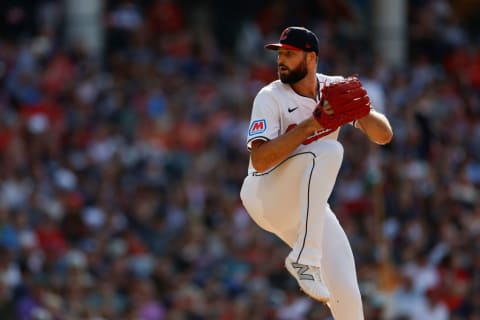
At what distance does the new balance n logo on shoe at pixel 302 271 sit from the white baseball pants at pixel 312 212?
3 cm

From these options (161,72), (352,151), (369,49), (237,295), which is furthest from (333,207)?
(369,49)

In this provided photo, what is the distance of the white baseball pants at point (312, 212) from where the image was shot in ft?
23.1

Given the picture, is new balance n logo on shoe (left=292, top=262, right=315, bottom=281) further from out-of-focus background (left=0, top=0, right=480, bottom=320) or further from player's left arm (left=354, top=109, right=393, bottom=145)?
out-of-focus background (left=0, top=0, right=480, bottom=320)

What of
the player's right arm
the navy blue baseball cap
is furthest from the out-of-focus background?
the player's right arm

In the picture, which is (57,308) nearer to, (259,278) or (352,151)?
(259,278)

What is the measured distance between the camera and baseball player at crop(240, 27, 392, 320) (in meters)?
6.90

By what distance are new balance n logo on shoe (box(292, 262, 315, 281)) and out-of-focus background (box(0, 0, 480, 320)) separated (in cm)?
528

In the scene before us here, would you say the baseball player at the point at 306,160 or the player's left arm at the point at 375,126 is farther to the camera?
the player's left arm at the point at 375,126

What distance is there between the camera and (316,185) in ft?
23.0

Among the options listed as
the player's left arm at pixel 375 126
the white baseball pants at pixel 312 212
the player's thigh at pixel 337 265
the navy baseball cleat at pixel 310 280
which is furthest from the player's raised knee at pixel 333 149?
the navy baseball cleat at pixel 310 280

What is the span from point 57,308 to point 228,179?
10.8 ft

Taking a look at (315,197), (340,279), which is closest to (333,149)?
(315,197)

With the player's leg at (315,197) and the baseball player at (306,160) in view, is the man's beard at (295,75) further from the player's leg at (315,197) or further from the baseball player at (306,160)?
the player's leg at (315,197)

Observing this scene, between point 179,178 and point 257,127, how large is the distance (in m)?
7.43
